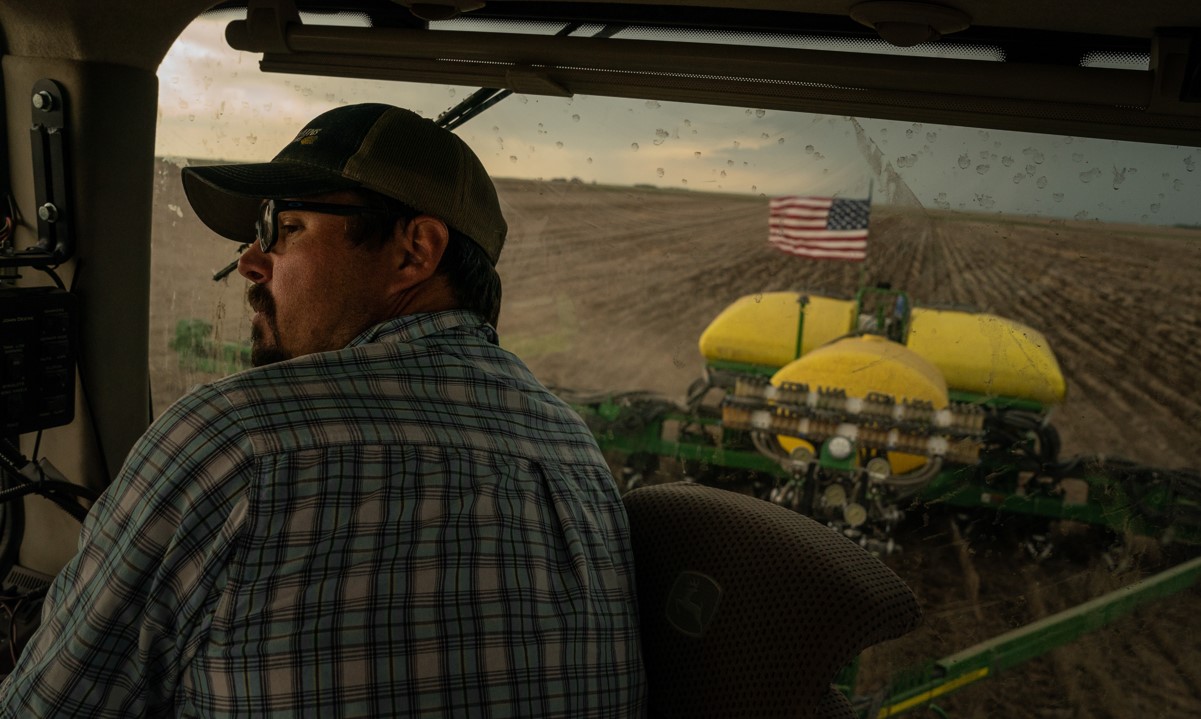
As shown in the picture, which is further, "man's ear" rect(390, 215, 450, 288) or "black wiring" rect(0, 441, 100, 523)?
"black wiring" rect(0, 441, 100, 523)

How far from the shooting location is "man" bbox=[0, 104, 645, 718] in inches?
35.7

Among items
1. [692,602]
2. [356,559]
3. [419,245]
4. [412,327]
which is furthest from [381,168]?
[692,602]

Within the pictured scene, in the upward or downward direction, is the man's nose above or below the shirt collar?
above

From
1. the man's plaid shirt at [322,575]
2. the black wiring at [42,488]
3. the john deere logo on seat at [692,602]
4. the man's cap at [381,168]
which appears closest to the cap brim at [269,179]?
the man's cap at [381,168]

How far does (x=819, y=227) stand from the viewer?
278cm

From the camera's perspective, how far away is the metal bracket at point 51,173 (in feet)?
6.16

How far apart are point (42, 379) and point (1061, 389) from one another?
2455 mm

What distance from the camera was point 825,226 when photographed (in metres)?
2.74

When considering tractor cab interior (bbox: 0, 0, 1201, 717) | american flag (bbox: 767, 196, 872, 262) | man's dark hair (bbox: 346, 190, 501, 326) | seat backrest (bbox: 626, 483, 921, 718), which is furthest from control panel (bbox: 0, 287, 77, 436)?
american flag (bbox: 767, 196, 872, 262)

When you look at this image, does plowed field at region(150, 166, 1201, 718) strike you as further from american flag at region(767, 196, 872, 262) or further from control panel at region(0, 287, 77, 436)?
control panel at region(0, 287, 77, 436)

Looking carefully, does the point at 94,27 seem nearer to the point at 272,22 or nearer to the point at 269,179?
the point at 272,22

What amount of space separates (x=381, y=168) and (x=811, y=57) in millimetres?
638

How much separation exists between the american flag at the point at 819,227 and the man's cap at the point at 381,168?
1344 mm

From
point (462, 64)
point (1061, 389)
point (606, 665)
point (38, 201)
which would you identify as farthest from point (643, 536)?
point (1061, 389)
